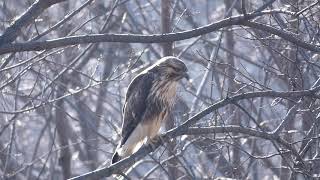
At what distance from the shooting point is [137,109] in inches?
272

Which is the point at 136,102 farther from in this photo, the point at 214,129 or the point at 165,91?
the point at 214,129

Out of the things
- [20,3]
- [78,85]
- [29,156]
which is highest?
[20,3]

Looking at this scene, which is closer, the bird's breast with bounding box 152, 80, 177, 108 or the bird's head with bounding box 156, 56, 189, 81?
the bird's head with bounding box 156, 56, 189, 81

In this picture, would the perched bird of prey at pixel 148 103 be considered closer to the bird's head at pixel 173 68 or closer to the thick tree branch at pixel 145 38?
the bird's head at pixel 173 68

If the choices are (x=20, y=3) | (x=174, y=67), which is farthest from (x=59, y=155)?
(x=174, y=67)

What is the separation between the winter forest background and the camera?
5.20 meters

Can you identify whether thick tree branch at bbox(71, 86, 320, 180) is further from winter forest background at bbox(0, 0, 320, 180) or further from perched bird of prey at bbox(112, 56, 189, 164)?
perched bird of prey at bbox(112, 56, 189, 164)

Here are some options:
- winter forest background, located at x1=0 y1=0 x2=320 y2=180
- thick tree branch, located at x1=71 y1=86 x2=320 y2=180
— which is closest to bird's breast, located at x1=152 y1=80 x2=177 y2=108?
winter forest background, located at x1=0 y1=0 x2=320 y2=180

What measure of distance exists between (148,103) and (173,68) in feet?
1.35

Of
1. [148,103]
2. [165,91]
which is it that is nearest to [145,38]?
[165,91]

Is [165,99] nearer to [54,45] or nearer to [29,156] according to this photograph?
[54,45]

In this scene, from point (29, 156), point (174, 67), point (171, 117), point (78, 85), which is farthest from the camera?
point (29, 156)

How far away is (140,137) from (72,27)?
6.93ft

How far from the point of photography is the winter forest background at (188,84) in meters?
5.20
